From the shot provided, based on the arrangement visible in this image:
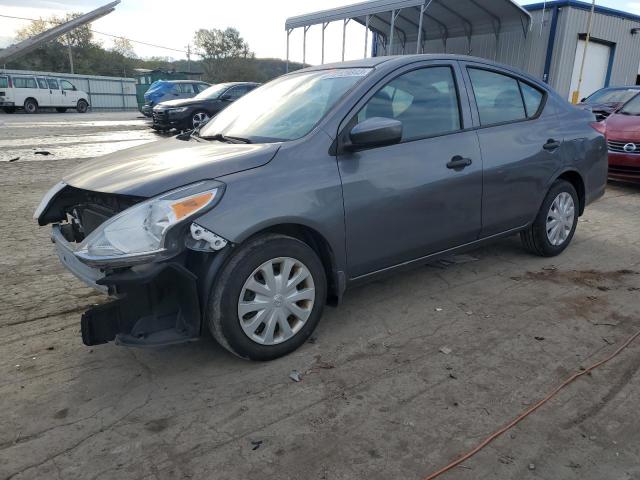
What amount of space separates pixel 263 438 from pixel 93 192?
1635mm

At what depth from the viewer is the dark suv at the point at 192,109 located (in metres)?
14.6

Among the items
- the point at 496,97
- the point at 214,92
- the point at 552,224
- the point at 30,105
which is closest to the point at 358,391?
the point at 496,97

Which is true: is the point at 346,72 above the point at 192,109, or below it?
above

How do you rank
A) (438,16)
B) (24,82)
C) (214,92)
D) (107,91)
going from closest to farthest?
1. (214,92)
2. (438,16)
3. (24,82)
4. (107,91)

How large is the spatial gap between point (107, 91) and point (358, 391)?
37472mm

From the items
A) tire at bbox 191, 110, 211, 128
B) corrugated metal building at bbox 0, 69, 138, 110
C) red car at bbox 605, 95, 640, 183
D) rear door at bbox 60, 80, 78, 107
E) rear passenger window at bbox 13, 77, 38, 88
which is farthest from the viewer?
corrugated metal building at bbox 0, 69, 138, 110

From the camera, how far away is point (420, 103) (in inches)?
141

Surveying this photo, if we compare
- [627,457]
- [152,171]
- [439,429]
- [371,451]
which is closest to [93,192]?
[152,171]

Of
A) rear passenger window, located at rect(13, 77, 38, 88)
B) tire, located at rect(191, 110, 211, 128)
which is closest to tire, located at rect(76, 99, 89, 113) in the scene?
rear passenger window, located at rect(13, 77, 38, 88)

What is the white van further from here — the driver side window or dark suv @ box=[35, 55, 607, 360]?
the driver side window

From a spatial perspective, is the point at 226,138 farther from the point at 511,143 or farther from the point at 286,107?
the point at 511,143

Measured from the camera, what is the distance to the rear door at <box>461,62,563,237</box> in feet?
12.8

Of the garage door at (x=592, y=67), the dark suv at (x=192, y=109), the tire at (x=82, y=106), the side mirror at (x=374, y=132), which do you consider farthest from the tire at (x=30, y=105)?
the side mirror at (x=374, y=132)

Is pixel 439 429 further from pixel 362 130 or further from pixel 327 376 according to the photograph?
pixel 362 130
